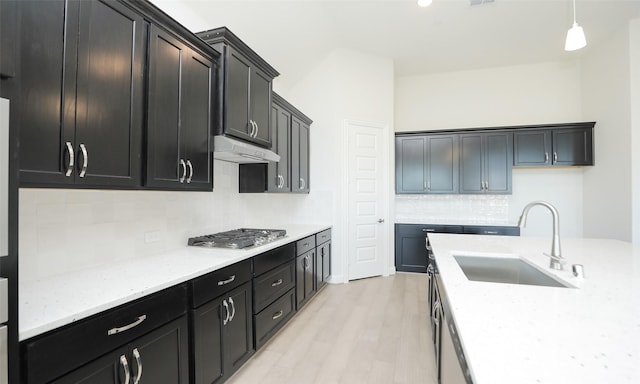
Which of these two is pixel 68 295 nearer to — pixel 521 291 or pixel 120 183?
pixel 120 183

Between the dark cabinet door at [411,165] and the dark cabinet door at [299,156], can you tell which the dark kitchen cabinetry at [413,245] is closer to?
the dark cabinet door at [411,165]

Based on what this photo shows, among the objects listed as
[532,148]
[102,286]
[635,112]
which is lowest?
[102,286]

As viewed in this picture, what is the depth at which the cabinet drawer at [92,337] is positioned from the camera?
1.00 m

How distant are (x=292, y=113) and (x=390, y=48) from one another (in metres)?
2.02

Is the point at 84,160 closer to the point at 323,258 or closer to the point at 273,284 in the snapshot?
the point at 273,284

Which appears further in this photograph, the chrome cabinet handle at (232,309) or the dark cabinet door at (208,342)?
the chrome cabinet handle at (232,309)

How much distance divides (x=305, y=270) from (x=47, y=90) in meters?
2.72

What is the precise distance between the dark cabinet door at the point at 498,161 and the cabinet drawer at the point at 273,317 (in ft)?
12.3

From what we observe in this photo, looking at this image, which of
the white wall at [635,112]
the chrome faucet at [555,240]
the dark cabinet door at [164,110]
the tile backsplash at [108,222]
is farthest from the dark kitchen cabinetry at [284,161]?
the white wall at [635,112]

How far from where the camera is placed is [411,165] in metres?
5.14

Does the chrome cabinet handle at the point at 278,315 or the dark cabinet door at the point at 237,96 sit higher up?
the dark cabinet door at the point at 237,96

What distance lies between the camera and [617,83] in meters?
4.01

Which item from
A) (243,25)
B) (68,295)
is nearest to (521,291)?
(68,295)

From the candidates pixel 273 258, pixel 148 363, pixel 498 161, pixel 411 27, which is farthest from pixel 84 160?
pixel 498 161
